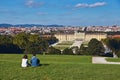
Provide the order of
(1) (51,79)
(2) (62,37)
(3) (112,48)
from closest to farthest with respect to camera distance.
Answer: (1) (51,79) < (3) (112,48) < (2) (62,37)

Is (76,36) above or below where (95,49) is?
below

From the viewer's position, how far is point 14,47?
169 ft

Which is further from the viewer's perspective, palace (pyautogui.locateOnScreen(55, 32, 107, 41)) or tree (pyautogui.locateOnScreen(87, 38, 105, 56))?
palace (pyautogui.locateOnScreen(55, 32, 107, 41))

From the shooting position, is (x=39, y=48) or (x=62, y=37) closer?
(x=39, y=48)

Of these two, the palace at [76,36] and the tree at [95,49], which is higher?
the tree at [95,49]

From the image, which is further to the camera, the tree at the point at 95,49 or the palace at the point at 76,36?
the palace at the point at 76,36

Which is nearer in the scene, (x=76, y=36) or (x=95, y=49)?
(x=95, y=49)

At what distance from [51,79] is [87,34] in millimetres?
123305

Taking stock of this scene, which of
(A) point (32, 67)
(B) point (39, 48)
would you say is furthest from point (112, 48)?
(A) point (32, 67)

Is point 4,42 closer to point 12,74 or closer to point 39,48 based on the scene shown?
point 39,48

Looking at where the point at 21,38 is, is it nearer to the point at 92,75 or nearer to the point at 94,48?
the point at 94,48

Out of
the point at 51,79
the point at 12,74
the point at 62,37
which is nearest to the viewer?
the point at 51,79

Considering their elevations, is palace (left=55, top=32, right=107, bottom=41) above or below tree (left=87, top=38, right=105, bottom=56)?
below

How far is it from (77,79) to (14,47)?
40.5 metres
